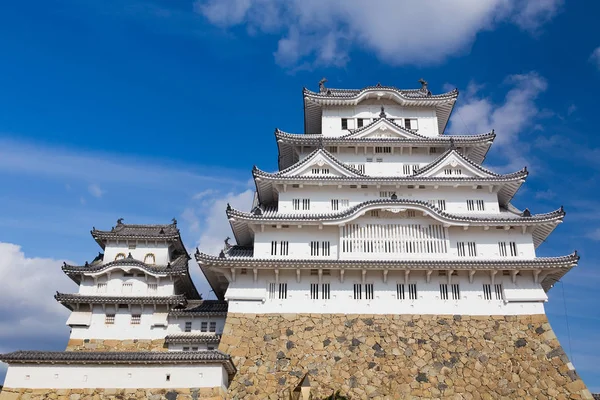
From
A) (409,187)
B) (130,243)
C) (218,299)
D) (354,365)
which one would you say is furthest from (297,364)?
(130,243)

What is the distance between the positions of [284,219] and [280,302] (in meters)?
4.03

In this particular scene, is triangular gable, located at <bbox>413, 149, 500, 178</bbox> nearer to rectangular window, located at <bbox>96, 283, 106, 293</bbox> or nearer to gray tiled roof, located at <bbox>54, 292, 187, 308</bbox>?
gray tiled roof, located at <bbox>54, 292, 187, 308</bbox>

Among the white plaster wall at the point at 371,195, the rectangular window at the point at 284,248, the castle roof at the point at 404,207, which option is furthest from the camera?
the white plaster wall at the point at 371,195

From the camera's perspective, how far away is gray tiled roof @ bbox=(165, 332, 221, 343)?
2565 cm

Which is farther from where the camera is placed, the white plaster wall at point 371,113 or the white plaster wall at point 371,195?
the white plaster wall at point 371,113

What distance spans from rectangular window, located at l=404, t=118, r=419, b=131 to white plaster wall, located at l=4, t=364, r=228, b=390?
1930 cm

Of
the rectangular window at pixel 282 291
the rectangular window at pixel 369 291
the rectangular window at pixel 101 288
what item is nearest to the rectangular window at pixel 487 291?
the rectangular window at pixel 369 291

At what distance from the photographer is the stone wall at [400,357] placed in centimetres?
2217

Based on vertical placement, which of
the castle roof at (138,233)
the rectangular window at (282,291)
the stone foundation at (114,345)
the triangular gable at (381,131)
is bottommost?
the stone foundation at (114,345)

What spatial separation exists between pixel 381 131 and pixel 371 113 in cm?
274

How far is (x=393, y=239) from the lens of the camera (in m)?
25.9

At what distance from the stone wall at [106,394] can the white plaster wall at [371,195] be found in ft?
35.5

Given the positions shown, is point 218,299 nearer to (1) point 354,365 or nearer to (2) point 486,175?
(1) point 354,365

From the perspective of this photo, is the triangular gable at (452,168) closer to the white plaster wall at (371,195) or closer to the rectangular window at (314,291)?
the white plaster wall at (371,195)
